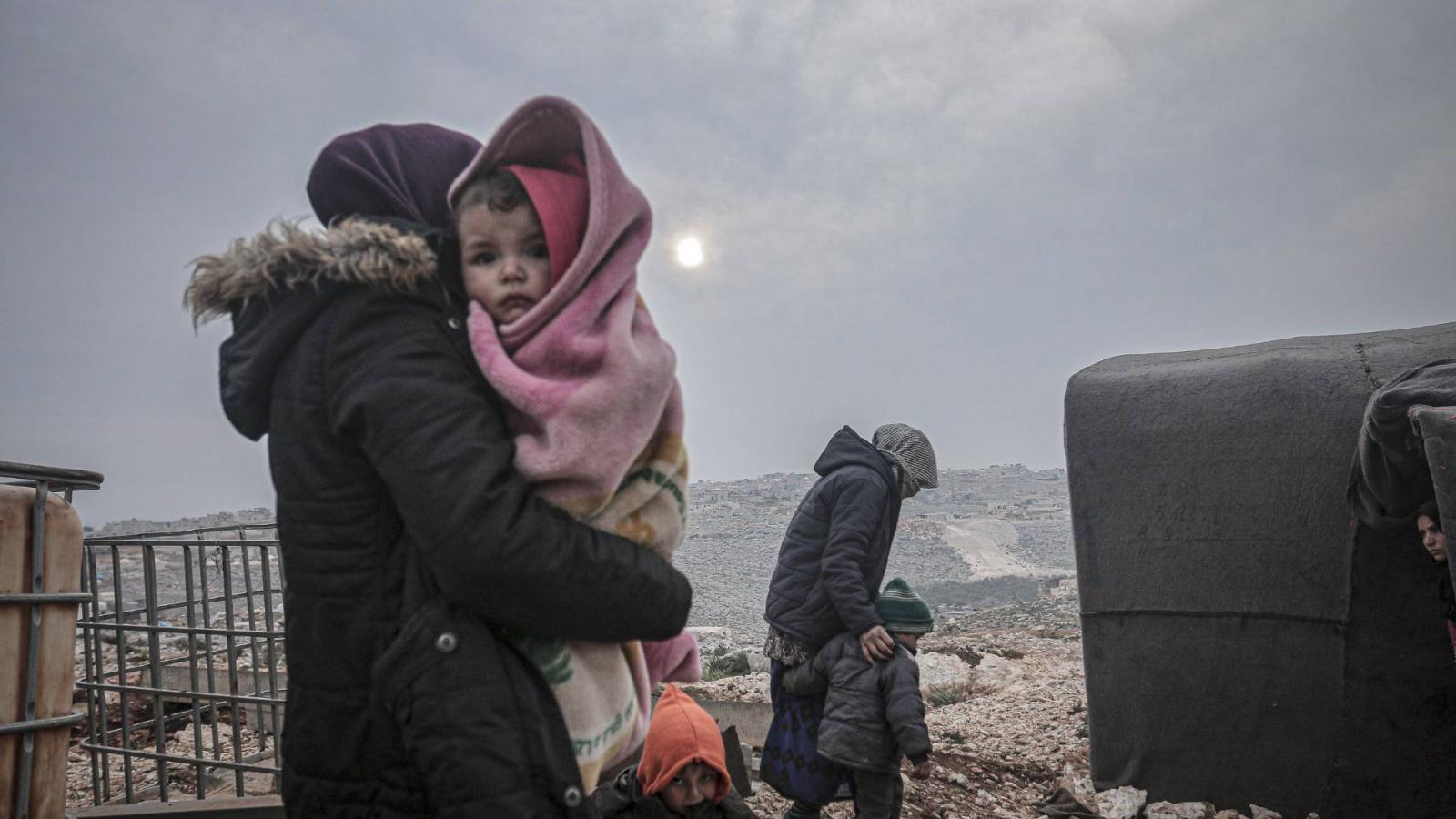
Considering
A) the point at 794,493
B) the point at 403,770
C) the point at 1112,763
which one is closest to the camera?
the point at 403,770

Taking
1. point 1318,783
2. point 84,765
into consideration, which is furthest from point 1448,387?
point 84,765

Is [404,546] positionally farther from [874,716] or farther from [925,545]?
[925,545]

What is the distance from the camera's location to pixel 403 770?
117cm

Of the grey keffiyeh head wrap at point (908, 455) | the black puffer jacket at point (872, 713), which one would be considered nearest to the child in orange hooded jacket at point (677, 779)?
the black puffer jacket at point (872, 713)

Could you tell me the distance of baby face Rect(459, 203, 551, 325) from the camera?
4.07ft

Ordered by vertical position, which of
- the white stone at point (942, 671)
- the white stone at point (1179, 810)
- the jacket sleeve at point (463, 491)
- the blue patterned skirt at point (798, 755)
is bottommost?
the white stone at point (942, 671)

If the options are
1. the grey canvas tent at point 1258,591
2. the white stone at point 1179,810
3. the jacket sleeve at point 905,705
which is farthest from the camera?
the white stone at point 1179,810

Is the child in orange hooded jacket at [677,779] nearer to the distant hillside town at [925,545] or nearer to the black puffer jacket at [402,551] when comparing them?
the black puffer jacket at [402,551]

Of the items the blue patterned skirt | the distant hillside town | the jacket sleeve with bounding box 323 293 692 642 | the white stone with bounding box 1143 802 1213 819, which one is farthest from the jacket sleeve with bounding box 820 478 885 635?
the distant hillside town

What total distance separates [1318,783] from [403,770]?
4.27m

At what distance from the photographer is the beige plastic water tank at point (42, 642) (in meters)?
2.01

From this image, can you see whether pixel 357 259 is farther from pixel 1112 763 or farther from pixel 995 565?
pixel 995 565

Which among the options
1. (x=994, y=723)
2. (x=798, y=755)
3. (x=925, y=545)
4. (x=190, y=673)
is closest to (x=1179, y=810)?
(x=798, y=755)

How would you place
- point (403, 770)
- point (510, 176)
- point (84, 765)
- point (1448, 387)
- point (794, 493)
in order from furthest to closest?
point (794, 493) → point (84, 765) → point (1448, 387) → point (510, 176) → point (403, 770)
